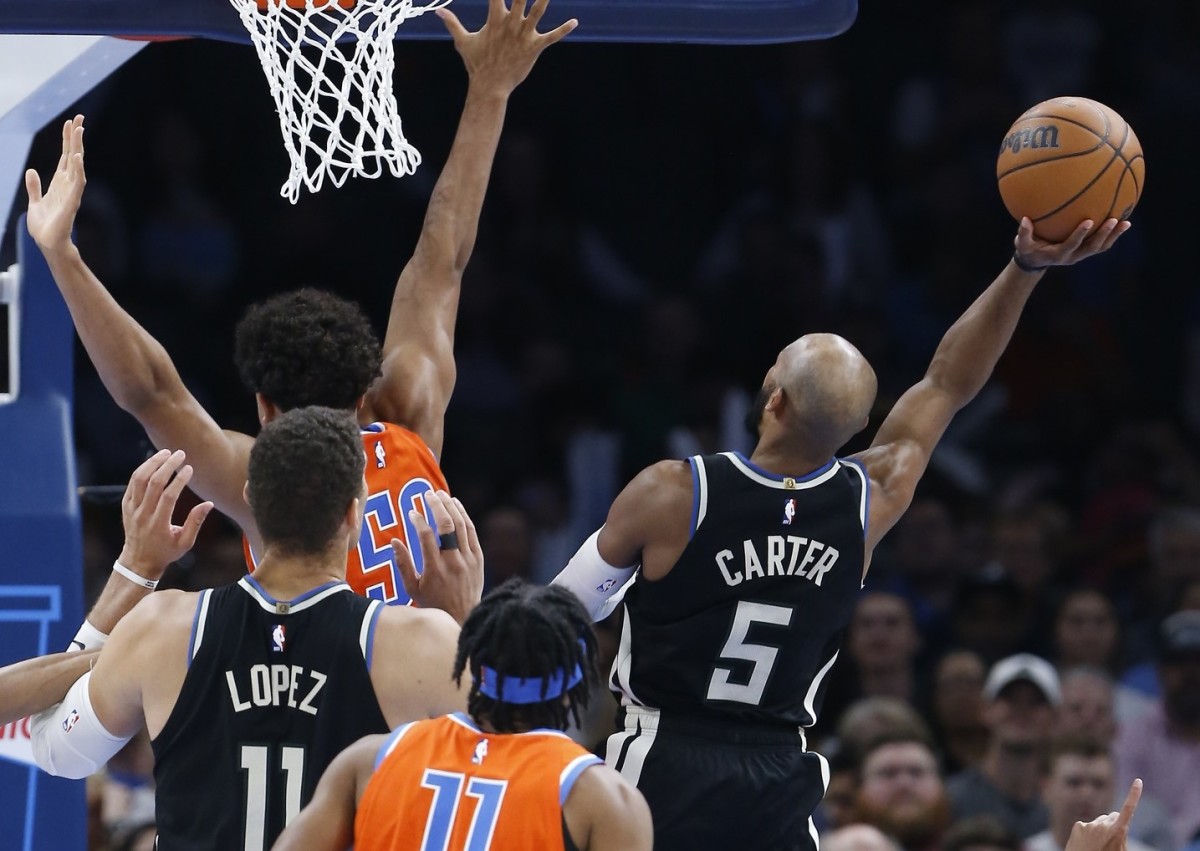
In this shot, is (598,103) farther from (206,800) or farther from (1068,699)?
(206,800)

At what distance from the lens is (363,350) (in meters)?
4.66

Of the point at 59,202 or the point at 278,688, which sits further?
the point at 59,202

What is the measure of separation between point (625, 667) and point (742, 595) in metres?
0.37

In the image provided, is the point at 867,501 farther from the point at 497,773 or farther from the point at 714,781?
the point at 497,773

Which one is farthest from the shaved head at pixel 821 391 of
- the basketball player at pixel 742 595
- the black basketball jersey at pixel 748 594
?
the black basketball jersey at pixel 748 594

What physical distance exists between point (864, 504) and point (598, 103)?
7.29m

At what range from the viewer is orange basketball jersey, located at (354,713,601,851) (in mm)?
3365

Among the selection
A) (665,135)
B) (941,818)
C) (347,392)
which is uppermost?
(665,135)

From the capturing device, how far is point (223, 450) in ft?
Result: 15.2

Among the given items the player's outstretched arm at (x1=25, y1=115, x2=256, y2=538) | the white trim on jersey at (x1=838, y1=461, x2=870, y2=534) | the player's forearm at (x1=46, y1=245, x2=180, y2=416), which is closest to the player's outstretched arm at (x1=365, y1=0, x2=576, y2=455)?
the player's outstretched arm at (x1=25, y1=115, x2=256, y2=538)

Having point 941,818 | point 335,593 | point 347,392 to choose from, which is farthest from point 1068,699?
point 335,593

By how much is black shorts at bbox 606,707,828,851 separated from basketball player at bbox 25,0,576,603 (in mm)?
751

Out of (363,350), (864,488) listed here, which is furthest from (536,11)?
(864,488)

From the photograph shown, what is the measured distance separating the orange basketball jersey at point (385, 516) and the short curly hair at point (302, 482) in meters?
0.91
